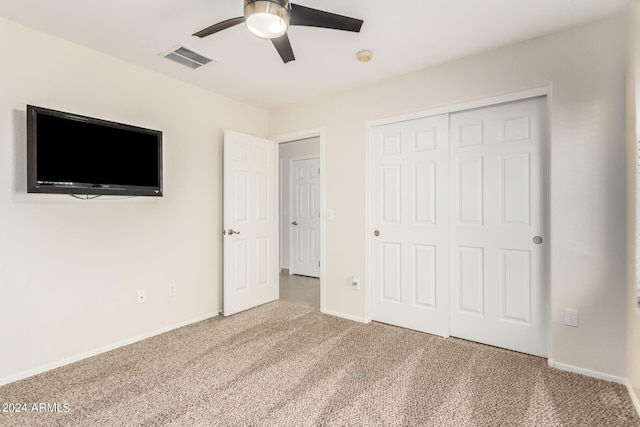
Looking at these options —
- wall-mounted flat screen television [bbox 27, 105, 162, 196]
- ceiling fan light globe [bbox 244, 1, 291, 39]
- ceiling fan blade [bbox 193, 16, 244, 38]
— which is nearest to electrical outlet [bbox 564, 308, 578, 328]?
ceiling fan light globe [bbox 244, 1, 291, 39]

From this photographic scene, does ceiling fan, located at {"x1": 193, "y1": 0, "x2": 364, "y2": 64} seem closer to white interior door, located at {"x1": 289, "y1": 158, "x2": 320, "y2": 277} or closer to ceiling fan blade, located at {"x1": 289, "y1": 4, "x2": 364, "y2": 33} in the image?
ceiling fan blade, located at {"x1": 289, "y1": 4, "x2": 364, "y2": 33}

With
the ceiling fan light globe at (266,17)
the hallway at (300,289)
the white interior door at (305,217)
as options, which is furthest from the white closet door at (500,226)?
the white interior door at (305,217)

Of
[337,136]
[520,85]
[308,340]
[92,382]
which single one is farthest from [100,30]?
[520,85]

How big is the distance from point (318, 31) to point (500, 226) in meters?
2.05

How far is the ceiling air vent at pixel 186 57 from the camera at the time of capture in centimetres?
253

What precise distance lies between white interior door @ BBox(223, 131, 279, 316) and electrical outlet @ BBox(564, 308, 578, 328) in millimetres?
2875

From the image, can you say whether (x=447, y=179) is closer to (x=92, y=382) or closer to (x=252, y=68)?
(x=252, y=68)

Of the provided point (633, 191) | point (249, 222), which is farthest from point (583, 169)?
point (249, 222)

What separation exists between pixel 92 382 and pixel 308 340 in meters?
1.55

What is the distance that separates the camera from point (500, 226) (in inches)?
101

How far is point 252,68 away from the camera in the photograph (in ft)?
9.36

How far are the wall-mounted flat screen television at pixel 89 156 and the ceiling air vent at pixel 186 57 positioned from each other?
2.12ft

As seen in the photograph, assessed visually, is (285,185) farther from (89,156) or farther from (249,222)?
(89,156)

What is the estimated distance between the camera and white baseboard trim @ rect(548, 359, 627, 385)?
2.05m
